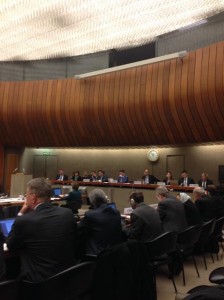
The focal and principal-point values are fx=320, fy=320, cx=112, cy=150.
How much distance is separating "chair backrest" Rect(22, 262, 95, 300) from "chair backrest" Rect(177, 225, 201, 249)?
6.81ft

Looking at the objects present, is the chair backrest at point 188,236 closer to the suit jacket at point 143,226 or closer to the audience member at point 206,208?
the suit jacket at point 143,226

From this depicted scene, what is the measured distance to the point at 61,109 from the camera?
13.2 metres

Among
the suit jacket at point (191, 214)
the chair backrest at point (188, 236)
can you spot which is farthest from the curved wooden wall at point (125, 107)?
the chair backrest at point (188, 236)

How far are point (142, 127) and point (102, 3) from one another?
458cm

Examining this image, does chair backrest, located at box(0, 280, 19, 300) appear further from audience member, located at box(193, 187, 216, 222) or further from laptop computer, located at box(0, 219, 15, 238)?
audience member, located at box(193, 187, 216, 222)

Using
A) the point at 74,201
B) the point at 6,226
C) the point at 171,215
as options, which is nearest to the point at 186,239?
the point at 171,215

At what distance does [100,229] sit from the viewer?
3750 millimetres

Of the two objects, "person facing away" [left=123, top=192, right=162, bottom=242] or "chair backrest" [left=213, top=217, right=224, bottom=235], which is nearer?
"person facing away" [left=123, top=192, right=162, bottom=242]

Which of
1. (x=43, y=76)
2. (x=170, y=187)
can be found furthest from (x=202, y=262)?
(x=43, y=76)

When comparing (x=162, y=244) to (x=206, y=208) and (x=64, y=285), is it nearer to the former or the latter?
(x=64, y=285)

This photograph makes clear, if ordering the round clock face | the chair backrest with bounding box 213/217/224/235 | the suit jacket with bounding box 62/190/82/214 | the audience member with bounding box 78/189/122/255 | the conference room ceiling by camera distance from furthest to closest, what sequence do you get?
1. the round clock face
2. the conference room ceiling
3. the suit jacket with bounding box 62/190/82/214
4. the chair backrest with bounding box 213/217/224/235
5. the audience member with bounding box 78/189/122/255

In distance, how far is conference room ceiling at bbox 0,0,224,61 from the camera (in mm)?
9242


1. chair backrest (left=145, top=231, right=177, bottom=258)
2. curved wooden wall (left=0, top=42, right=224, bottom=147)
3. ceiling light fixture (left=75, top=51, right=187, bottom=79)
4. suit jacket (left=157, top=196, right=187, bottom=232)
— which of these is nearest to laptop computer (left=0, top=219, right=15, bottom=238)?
chair backrest (left=145, top=231, right=177, bottom=258)

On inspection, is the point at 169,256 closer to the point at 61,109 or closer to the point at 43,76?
the point at 61,109
